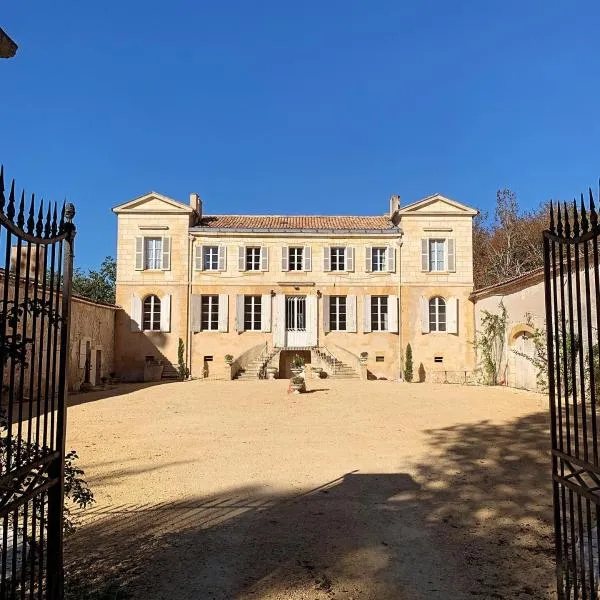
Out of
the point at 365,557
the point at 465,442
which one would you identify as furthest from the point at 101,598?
the point at 465,442

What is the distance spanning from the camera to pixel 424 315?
22.3 metres

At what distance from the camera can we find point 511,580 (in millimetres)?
3719

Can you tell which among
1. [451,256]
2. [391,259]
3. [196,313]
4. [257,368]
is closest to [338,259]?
[391,259]

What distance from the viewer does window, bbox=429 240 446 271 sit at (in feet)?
74.7

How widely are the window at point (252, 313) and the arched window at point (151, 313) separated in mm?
3874

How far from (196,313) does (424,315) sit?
10005 mm

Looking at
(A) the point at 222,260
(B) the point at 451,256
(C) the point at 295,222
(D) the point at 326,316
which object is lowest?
(D) the point at 326,316

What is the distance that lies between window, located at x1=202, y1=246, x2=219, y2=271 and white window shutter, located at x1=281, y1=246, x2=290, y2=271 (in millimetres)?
2901

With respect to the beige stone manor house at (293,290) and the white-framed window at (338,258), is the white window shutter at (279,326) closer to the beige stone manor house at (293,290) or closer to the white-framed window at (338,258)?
the beige stone manor house at (293,290)

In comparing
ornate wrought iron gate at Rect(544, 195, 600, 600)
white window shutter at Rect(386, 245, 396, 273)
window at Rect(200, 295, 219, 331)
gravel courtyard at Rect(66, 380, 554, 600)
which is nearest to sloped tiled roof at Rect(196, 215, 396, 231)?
white window shutter at Rect(386, 245, 396, 273)

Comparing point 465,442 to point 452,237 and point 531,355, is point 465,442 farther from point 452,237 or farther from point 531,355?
point 452,237

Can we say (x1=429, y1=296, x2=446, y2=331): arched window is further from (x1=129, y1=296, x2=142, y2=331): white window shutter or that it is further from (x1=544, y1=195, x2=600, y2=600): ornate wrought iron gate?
(x1=544, y1=195, x2=600, y2=600): ornate wrought iron gate

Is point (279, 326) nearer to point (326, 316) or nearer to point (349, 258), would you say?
point (326, 316)

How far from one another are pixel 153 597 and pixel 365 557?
5.49ft
